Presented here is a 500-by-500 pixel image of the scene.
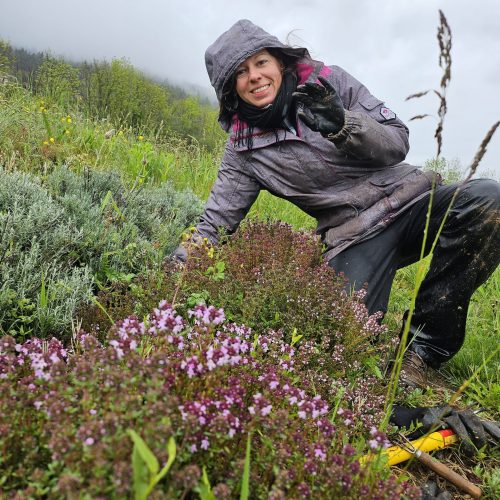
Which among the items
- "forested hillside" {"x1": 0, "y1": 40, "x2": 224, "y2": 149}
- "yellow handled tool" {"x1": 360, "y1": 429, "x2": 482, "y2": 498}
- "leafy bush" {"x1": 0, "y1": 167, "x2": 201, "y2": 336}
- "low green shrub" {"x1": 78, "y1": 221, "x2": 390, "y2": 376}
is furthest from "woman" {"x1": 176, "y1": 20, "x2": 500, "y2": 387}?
"forested hillside" {"x1": 0, "y1": 40, "x2": 224, "y2": 149}

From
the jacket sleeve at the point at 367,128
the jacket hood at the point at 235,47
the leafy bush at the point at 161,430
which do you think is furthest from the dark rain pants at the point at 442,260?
the leafy bush at the point at 161,430

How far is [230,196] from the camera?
4.14 meters

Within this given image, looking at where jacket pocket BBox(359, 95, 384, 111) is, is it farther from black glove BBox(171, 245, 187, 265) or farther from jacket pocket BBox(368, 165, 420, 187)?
black glove BBox(171, 245, 187, 265)

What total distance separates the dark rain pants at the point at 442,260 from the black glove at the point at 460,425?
2.01 feet

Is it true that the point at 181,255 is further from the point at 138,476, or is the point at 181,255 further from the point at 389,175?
the point at 138,476

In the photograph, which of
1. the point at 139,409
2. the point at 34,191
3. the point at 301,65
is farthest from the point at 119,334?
the point at 301,65

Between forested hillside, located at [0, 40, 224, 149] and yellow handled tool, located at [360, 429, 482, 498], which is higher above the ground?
forested hillside, located at [0, 40, 224, 149]

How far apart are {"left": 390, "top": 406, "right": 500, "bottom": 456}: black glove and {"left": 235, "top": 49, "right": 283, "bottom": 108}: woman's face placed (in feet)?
7.94

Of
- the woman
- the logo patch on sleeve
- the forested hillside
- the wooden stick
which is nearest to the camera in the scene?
the wooden stick

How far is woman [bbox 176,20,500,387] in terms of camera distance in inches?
137

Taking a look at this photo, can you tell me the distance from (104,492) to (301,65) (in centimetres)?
350

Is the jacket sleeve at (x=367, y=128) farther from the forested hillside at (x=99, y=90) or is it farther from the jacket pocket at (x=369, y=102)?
the forested hillside at (x=99, y=90)

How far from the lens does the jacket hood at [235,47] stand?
3.63 meters

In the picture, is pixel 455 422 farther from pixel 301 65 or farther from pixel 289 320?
pixel 301 65
